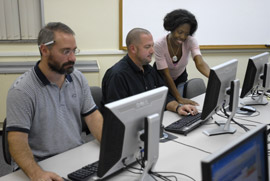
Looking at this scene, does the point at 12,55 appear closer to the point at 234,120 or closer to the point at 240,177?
the point at 234,120

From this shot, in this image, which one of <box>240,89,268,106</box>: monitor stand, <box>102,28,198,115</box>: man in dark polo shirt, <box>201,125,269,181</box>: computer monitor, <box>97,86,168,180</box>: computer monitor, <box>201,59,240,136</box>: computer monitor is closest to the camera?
<box>201,125,269,181</box>: computer monitor

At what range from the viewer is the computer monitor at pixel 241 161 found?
78 centimetres

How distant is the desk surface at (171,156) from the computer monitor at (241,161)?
27 cm

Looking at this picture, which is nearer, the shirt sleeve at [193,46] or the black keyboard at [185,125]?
the black keyboard at [185,125]

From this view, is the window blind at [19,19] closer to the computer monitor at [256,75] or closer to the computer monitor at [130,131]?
the computer monitor at [256,75]

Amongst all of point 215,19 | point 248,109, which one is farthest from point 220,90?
point 215,19

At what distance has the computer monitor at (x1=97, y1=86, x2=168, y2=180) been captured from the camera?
44.8 inches

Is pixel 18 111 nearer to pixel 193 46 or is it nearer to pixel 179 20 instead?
pixel 179 20

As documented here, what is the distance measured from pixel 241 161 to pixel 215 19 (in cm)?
320

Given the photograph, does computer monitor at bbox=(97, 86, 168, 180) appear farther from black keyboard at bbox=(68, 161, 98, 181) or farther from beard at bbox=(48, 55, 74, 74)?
beard at bbox=(48, 55, 74, 74)

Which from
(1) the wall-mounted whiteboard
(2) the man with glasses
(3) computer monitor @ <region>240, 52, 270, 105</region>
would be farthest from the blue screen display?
(1) the wall-mounted whiteboard

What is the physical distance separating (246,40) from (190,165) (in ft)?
9.67

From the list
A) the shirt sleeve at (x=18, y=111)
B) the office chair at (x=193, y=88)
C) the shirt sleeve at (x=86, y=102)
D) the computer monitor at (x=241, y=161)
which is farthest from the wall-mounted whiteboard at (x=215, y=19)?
the computer monitor at (x=241, y=161)

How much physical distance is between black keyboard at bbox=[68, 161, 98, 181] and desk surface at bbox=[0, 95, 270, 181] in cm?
6
